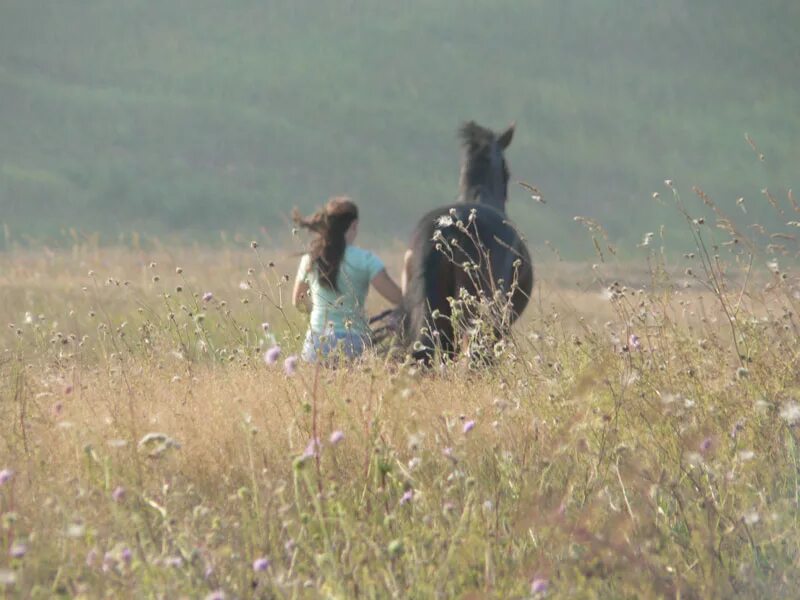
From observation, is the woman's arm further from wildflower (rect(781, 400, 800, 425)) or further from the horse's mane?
wildflower (rect(781, 400, 800, 425))

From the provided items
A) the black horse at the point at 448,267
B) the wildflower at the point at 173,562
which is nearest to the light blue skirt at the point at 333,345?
the black horse at the point at 448,267

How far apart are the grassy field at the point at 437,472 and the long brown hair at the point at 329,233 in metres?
1.39

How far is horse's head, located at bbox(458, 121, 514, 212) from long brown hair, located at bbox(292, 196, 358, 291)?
1597 mm

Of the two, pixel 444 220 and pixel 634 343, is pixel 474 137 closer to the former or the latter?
pixel 444 220

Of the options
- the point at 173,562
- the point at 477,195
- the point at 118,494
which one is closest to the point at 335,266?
the point at 477,195

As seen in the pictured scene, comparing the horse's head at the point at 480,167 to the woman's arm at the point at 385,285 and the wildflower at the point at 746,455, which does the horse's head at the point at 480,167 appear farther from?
the wildflower at the point at 746,455

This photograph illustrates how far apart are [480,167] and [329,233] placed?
1.96 metres

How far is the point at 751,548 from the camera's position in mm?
3654

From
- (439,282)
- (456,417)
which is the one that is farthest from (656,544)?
(439,282)

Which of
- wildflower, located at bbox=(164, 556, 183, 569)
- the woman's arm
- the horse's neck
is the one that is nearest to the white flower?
the woman's arm

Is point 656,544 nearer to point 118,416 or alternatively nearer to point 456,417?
point 456,417

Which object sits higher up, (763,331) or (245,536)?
(245,536)

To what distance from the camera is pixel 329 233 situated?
844 centimetres

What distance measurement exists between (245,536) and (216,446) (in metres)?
1.37
